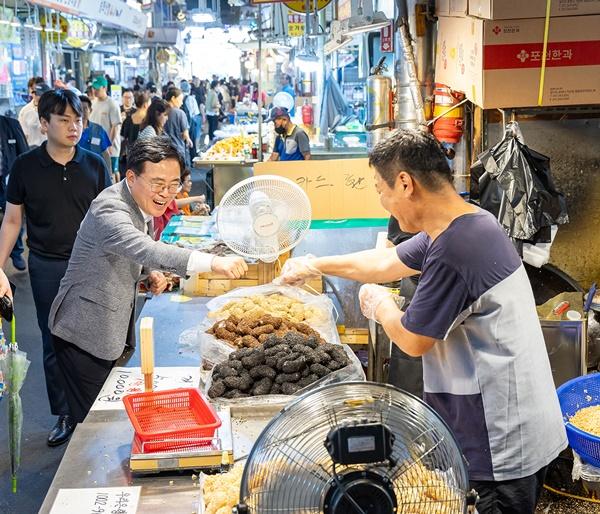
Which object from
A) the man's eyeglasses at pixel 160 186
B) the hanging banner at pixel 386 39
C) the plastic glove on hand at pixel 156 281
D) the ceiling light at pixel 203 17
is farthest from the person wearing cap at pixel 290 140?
the ceiling light at pixel 203 17

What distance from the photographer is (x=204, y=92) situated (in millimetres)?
27078

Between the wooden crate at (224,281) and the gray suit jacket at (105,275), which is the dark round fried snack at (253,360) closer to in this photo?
the gray suit jacket at (105,275)

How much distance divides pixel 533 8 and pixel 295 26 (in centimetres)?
992

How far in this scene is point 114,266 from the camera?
152 inches

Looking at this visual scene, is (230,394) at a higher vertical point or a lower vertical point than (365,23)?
lower

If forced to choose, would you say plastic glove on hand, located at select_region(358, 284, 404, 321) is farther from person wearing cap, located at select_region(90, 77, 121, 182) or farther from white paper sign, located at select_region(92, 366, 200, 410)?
person wearing cap, located at select_region(90, 77, 121, 182)

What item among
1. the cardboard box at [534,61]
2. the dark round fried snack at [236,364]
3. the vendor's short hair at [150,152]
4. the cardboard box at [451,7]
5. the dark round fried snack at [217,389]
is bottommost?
the dark round fried snack at [217,389]

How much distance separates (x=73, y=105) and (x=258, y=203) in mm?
1360

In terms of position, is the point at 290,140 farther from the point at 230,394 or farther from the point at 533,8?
the point at 230,394

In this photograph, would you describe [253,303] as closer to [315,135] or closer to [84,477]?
[84,477]

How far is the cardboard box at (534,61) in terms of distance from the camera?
4598 millimetres

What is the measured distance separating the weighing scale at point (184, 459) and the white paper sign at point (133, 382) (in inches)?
24.2

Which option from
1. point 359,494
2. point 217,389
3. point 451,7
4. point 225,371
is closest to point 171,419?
point 217,389

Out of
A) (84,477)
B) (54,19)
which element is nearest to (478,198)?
(84,477)
